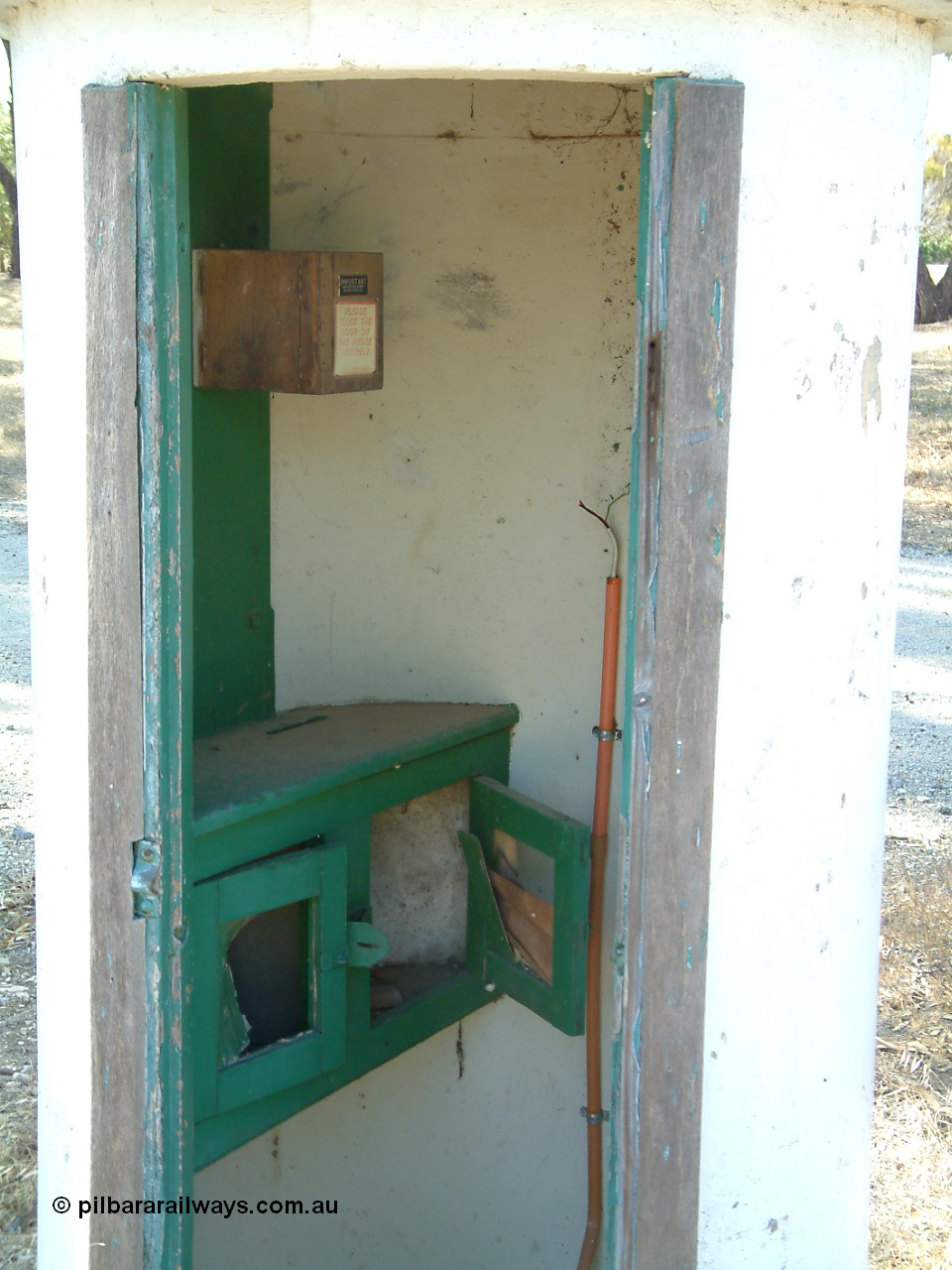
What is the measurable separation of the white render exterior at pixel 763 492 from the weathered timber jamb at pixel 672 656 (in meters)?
0.04

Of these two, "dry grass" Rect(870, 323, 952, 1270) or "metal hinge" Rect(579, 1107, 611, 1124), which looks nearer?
"metal hinge" Rect(579, 1107, 611, 1124)

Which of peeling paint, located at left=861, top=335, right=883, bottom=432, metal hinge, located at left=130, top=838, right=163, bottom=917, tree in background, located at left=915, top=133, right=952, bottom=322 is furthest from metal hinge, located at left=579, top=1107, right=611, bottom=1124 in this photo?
tree in background, located at left=915, top=133, right=952, bottom=322

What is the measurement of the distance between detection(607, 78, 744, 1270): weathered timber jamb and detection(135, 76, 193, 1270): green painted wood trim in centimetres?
64

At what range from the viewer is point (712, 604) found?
1.86 meters

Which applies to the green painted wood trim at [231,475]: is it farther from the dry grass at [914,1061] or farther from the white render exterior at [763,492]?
the dry grass at [914,1061]

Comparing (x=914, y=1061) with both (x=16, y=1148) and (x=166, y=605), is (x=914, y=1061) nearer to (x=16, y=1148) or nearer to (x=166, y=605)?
(x=16, y=1148)

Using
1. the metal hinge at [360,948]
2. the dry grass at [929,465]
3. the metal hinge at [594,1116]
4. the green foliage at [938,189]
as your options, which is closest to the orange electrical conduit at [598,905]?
the metal hinge at [594,1116]

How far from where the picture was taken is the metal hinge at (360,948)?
2.57 metres

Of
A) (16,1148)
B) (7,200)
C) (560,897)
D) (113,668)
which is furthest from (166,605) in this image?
(7,200)

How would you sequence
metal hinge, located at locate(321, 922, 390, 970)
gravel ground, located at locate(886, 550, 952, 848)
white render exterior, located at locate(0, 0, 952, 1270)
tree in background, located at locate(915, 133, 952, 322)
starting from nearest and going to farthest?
white render exterior, located at locate(0, 0, 952, 1270) → metal hinge, located at locate(321, 922, 390, 970) → gravel ground, located at locate(886, 550, 952, 848) → tree in background, located at locate(915, 133, 952, 322)

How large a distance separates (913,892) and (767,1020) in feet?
9.43

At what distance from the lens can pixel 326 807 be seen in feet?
8.35

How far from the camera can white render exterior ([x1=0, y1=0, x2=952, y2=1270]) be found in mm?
1748

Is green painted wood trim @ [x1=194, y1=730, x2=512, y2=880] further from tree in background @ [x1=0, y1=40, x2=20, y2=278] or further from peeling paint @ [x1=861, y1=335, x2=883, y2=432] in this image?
tree in background @ [x1=0, y1=40, x2=20, y2=278]
